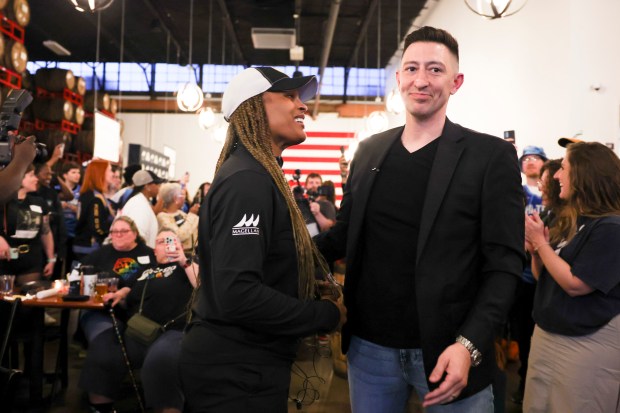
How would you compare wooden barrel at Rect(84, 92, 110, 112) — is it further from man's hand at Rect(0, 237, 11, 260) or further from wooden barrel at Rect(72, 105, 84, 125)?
man's hand at Rect(0, 237, 11, 260)

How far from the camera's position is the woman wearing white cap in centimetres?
145

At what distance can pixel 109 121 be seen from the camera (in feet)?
33.3

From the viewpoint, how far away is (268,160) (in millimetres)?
1636

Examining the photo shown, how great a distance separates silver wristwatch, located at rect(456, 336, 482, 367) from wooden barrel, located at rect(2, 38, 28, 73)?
8059mm

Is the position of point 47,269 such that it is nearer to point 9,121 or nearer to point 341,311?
point 9,121

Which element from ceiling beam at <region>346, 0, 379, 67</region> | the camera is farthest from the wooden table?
ceiling beam at <region>346, 0, 379, 67</region>

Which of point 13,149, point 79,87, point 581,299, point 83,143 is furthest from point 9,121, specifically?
point 83,143

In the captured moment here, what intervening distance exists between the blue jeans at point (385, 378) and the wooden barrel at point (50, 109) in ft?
35.3

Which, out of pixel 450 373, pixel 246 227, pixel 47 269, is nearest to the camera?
pixel 450 373

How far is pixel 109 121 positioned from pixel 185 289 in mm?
6992

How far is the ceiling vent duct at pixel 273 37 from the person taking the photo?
10.0 m

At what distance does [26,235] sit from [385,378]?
4175 mm

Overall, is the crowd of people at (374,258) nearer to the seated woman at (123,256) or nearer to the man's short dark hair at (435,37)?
the man's short dark hair at (435,37)

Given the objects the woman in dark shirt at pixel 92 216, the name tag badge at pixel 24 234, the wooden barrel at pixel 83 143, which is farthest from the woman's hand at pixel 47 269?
the wooden barrel at pixel 83 143
